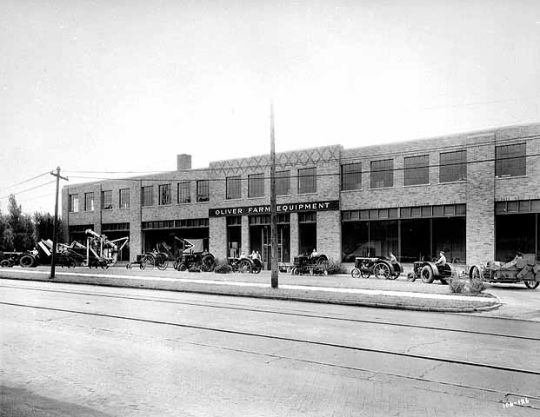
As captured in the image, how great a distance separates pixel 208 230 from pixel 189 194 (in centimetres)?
351

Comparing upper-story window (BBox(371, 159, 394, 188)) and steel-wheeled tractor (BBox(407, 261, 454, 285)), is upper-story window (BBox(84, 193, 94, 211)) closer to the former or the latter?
upper-story window (BBox(371, 159, 394, 188))

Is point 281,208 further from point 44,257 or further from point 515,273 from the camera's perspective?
point 44,257

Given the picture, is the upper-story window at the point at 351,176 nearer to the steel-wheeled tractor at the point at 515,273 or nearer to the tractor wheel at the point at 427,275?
the tractor wheel at the point at 427,275

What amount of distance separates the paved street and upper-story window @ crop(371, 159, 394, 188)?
18845 mm

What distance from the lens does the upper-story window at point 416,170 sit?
29766 millimetres

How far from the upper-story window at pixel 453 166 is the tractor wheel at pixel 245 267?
40.8ft

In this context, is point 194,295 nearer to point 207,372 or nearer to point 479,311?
point 479,311

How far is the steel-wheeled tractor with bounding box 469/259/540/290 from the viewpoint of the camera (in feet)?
66.9

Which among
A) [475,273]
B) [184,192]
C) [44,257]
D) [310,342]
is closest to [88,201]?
[44,257]

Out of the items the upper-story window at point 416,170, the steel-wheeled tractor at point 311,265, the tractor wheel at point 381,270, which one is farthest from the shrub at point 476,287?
the upper-story window at point 416,170

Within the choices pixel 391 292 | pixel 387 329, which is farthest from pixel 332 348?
pixel 391 292

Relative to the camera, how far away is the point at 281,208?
35.4 metres

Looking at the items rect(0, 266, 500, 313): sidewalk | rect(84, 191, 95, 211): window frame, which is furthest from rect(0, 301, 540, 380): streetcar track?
rect(84, 191, 95, 211): window frame

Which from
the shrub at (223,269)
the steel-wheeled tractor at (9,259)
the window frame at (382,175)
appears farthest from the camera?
the steel-wheeled tractor at (9,259)
